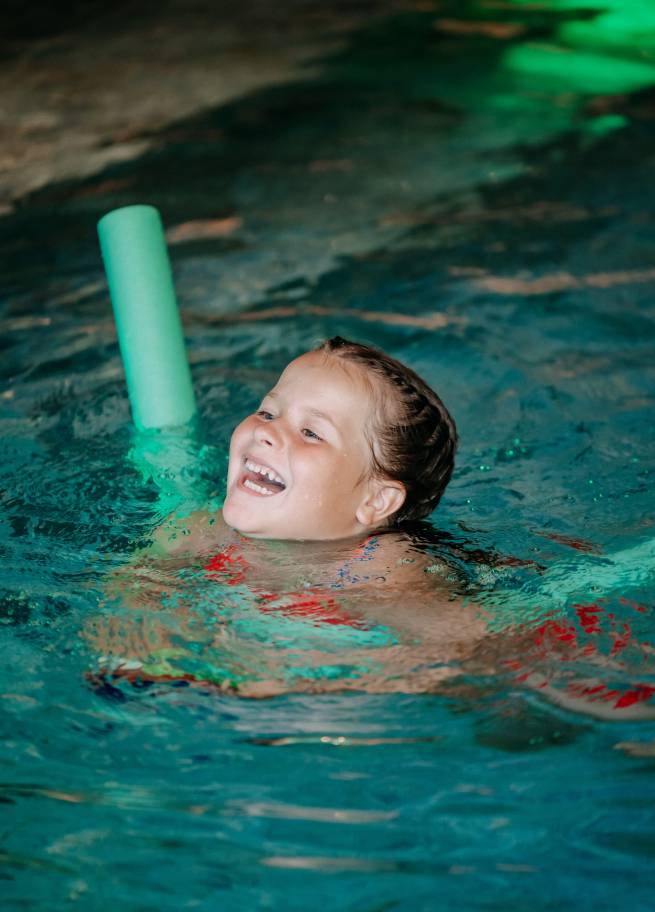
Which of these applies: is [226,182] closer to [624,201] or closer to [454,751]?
[624,201]

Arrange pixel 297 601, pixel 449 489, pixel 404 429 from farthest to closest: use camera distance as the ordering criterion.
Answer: pixel 449 489, pixel 404 429, pixel 297 601

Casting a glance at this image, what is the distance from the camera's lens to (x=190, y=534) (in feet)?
11.1

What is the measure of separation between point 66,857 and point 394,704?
0.77 m

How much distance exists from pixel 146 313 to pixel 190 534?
0.74 m

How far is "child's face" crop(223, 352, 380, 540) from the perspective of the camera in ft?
10.0

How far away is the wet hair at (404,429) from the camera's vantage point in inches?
126

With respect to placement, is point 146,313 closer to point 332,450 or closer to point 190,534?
point 190,534

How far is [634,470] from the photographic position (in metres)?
3.77

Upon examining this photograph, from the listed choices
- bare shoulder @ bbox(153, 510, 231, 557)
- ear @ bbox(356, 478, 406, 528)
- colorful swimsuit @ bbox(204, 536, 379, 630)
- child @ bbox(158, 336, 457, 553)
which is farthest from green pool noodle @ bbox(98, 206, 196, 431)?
ear @ bbox(356, 478, 406, 528)

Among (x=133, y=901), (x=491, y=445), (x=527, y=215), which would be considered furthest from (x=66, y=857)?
(x=527, y=215)

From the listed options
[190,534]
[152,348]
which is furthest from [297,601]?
[152,348]

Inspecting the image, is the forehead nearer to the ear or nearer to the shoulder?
the ear

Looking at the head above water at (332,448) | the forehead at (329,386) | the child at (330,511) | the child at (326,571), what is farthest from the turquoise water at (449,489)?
the forehead at (329,386)

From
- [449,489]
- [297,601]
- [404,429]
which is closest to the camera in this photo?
[297,601]
